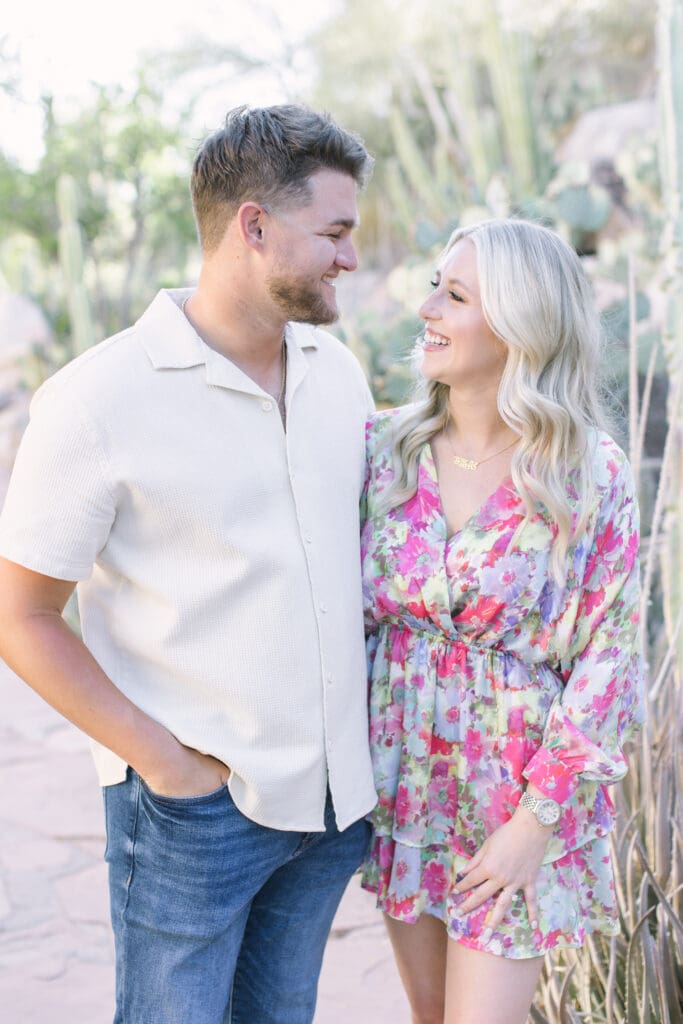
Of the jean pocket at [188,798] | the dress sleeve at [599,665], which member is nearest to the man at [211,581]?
the jean pocket at [188,798]

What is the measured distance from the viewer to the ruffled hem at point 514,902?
1874 mm

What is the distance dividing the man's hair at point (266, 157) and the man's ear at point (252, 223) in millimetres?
19

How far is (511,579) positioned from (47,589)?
79 centimetres

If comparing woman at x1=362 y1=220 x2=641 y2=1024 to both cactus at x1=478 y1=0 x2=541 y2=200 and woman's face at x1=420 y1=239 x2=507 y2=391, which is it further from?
cactus at x1=478 y1=0 x2=541 y2=200

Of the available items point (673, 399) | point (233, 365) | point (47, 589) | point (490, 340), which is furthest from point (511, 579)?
point (673, 399)

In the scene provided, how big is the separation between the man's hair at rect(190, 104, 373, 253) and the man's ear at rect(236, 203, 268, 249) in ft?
0.06

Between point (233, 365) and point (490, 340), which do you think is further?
point (490, 340)

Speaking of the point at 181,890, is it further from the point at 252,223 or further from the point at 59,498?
the point at 252,223

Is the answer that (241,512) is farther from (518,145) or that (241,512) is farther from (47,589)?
(518,145)

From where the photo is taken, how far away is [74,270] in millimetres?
6449

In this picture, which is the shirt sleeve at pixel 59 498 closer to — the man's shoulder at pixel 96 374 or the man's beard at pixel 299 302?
the man's shoulder at pixel 96 374

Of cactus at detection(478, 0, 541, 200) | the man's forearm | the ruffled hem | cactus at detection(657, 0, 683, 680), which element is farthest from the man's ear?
cactus at detection(478, 0, 541, 200)

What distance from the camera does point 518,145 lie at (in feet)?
31.4

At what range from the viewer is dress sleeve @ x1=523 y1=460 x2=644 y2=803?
1850 millimetres
